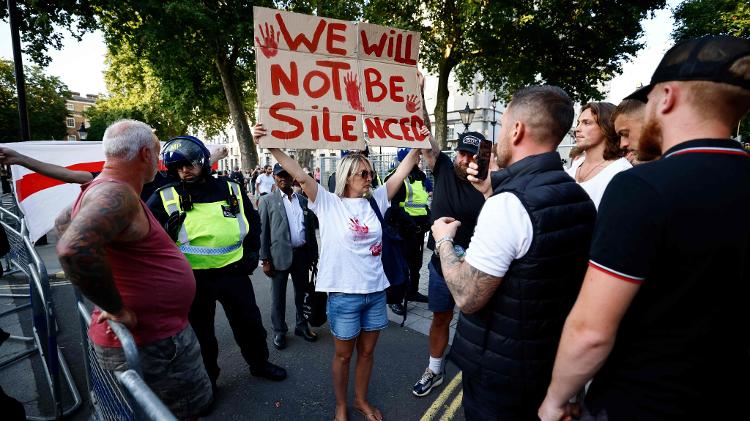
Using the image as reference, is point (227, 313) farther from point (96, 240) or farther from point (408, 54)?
point (408, 54)

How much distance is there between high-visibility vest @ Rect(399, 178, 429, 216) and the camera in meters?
5.32

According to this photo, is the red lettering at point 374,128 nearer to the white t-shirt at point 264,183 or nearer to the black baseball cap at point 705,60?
the black baseball cap at point 705,60

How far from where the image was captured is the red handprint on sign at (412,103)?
2867 millimetres

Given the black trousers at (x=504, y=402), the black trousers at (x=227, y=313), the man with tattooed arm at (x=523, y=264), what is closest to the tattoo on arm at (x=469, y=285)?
the man with tattooed arm at (x=523, y=264)

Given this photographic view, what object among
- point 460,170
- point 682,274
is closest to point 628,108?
point 460,170

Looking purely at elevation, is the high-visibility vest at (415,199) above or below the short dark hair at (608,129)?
below

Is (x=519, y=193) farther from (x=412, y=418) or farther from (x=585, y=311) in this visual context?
(x=412, y=418)

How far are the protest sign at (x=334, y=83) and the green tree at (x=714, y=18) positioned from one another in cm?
2035

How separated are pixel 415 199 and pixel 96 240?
14.3ft

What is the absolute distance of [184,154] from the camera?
2.71 m

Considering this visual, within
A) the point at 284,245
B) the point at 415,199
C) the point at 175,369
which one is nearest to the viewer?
the point at 175,369

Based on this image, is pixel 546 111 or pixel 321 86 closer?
pixel 546 111

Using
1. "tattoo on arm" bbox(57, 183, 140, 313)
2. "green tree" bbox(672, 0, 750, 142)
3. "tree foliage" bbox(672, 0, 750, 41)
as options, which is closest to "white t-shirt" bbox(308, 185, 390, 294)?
"tattoo on arm" bbox(57, 183, 140, 313)

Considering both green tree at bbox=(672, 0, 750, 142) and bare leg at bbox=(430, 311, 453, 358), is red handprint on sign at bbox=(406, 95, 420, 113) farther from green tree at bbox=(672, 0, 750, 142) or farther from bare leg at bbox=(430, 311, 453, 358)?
green tree at bbox=(672, 0, 750, 142)
